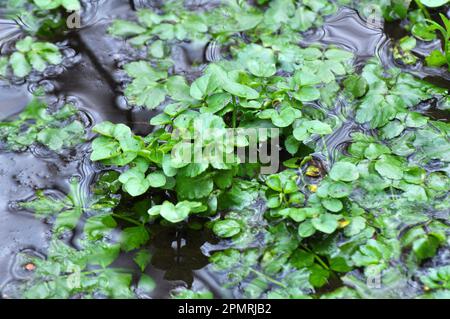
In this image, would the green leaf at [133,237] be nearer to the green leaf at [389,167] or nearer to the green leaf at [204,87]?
the green leaf at [204,87]

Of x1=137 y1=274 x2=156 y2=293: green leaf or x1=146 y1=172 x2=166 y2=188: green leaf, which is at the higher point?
x1=146 y1=172 x2=166 y2=188: green leaf

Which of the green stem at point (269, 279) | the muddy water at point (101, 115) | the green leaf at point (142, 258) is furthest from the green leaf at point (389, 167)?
the green leaf at point (142, 258)

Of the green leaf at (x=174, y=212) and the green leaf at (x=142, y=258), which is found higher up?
the green leaf at (x=174, y=212)

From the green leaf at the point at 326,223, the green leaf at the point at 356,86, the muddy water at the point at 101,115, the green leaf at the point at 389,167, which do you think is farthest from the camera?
the green leaf at the point at 356,86

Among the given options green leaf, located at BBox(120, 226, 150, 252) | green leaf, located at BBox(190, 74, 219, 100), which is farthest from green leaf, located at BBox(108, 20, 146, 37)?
green leaf, located at BBox(120, 226, 150, 252)

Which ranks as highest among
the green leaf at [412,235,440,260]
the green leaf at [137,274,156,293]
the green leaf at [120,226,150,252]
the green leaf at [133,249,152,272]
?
the green leaf at [412,235,440,260]

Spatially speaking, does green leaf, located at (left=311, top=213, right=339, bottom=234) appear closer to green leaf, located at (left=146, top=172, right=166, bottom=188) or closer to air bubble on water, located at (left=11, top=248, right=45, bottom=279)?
green leaf, located at (left=146, top=172, right=166, bottom=188)

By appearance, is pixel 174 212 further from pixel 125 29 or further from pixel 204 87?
pixel 125 29

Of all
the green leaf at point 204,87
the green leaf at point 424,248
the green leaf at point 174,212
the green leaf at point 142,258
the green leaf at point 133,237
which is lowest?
the green leaf at point 142,258

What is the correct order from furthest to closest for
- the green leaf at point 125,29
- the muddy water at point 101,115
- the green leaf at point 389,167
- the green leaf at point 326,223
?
1. the green leaf at point 125,29
2. the green leaf at point 389,167
3. the muddy water at point 101,115
4. the green leaf at point 326,223

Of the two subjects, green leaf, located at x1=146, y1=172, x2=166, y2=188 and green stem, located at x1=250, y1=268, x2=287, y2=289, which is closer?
green stem, located at x1=250, y1=268, x2=287, y2=289
